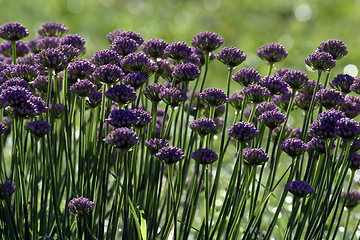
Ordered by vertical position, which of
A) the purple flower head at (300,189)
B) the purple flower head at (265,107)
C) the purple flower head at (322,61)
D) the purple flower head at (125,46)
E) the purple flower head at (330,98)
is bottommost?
the purple flower head at (300,189)

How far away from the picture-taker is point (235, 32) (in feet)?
20.4

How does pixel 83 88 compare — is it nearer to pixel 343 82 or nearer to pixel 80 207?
pixel 80 207

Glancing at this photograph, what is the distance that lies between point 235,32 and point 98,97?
183 inches

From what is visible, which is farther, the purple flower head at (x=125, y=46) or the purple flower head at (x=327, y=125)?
the purple flower head at (x=125, y=46)

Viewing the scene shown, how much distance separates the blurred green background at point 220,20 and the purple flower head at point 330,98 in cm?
362

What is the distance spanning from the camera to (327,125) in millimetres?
1530

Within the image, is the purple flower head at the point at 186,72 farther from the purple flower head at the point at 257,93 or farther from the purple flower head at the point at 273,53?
the purple flower head at the point at 273,53

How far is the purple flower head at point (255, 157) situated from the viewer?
1.58 meters

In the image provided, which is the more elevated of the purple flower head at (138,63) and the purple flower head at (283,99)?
the purple flower head at (138,63)

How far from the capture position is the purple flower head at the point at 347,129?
149 centimetres

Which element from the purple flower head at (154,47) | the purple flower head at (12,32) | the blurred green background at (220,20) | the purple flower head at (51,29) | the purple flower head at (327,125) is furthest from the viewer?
the blurred green background at (220,20)

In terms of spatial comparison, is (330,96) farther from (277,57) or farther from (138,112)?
(138,112)

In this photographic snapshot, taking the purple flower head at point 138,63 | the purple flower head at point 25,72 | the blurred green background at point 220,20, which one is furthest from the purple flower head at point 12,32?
the blurred green background at point 220,20

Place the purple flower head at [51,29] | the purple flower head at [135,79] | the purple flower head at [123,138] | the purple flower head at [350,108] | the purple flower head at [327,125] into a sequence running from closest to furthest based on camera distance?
the purple flower head at [123,138]
the purple flower head at [327,125]
the purple flower head at [135,79]
the purple flower head at [350,108]
the purple flower head at [51,29]
